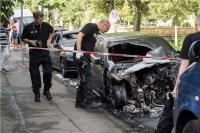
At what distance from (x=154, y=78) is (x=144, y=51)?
1.62 m

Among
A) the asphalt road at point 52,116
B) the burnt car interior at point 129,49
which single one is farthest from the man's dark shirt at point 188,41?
the burnt car interior at point 129,49

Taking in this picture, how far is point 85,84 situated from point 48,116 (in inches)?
52.0

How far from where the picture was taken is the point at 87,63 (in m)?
10.4

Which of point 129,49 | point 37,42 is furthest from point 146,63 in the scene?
point 37,42

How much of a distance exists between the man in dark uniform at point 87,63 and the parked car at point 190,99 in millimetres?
4944

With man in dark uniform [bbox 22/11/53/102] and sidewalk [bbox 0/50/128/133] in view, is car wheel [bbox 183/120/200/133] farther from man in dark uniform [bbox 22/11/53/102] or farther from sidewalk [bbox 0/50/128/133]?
man in dark uniform [bbox 22/11/53/102]

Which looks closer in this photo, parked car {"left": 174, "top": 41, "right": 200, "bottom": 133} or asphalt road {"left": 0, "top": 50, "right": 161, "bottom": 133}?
parked car {"left": 174, "top": 41, "right": 200, "bottom": 133}

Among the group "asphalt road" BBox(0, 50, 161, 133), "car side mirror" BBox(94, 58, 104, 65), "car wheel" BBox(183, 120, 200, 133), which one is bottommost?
"asphalt road" BBox(0, 50, 161, 133)

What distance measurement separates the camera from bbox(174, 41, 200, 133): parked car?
16.3 feet

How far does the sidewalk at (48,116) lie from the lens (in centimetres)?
843

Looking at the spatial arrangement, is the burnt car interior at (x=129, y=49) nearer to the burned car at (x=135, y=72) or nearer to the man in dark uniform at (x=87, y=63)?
the burned car at (x=135, y=72)

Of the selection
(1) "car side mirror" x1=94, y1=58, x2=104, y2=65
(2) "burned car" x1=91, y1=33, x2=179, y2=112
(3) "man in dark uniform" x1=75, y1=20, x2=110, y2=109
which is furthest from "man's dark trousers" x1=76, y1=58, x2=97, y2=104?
(1) "car side mirror" x1=94, y1=58, x2=104, y2=65

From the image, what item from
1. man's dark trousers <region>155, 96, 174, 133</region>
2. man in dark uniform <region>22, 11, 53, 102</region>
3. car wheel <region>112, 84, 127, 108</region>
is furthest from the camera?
man in dark uniform <region>22, 11, 53, 102</region>

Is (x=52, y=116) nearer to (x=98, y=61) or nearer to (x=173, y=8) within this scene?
(x=98, y=61)
